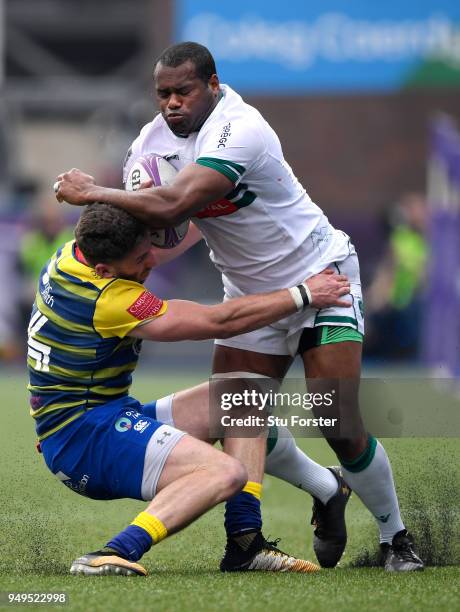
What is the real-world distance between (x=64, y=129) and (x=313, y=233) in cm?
2447

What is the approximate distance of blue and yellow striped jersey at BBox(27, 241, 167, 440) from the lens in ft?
17.2

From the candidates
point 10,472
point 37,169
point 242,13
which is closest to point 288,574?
point 10,472

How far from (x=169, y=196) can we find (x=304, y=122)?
21722 millimetres

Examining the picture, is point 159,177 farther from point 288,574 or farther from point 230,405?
point 288,574

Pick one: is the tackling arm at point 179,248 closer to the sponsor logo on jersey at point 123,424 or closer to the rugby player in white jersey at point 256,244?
the rugby player in white jersey at point 256,244

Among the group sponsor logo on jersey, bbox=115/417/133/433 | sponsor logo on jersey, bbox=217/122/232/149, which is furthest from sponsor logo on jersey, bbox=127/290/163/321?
sponsor logo on jersey, bbox=217/122/232/149

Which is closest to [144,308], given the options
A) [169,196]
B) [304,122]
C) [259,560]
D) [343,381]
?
[169,196]

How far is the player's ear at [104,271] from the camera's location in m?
5.28

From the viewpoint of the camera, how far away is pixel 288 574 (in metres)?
5.45

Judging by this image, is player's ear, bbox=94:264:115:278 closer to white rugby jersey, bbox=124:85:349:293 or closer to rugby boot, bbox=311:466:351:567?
white rugby jersey, bbox=124:85:349:293

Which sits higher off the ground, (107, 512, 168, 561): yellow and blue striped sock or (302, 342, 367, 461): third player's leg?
(302, 342, 367, 461): third player's leg

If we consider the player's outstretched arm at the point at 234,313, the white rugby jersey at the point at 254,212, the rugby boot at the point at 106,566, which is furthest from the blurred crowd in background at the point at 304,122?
the rugby boot at the point at 106,566

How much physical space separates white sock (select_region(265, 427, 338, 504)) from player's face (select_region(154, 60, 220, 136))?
4.67ft

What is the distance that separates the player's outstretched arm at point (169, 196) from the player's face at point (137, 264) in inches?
4.0
